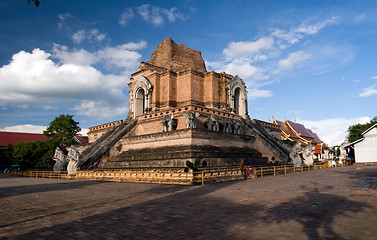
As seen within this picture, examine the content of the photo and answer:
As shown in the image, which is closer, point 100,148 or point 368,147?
point 100,148

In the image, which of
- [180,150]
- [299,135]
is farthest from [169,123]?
[299,135]

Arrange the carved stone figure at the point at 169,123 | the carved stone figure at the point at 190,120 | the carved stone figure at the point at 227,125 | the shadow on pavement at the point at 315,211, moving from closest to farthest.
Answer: the shadow on pavement at the point at 315,211
the carved stone figure at the point at 190,120
the carved stone figure at the point at 169,123
the carved stone figure at the point at 227,125

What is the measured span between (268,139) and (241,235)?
21195 mm

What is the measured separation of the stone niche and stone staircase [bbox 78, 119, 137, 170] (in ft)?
1.46

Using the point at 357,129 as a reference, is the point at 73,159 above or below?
below

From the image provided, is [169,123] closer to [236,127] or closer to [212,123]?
[212,123]

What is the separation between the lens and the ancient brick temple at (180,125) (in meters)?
19.7

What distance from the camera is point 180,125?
78.5 feet

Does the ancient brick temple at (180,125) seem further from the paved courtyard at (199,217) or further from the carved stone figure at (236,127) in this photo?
the paved courtyard at (199,217)

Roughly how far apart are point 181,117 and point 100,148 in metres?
7.49

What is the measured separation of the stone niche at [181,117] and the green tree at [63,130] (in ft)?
32.1

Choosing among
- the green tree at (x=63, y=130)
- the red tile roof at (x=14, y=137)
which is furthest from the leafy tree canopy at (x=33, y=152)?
the red tile roof at (x=14, y=137)

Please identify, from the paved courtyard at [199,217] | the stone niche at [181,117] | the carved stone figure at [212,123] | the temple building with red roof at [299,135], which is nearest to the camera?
the paved courtyard at [199,217]

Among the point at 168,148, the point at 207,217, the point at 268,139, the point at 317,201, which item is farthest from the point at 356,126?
the point at 207,217
